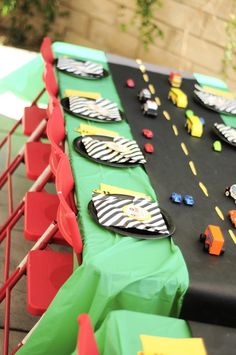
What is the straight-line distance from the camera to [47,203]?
2451mm

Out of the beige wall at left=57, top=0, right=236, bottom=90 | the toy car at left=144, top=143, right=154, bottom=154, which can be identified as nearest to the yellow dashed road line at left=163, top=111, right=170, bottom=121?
the toy car at left=144, top=143, right=154, bottom=154

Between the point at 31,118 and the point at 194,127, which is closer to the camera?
the point at 194,127

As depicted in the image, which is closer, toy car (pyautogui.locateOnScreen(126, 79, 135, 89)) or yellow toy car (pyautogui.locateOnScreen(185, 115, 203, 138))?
yellow toy car (pyautogui.locateOnScreen(185, 115, 203, 138))

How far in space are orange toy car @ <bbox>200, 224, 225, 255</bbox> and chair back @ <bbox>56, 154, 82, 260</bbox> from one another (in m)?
0.43

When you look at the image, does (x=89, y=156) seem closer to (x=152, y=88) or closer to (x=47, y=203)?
(x=47, y=203)

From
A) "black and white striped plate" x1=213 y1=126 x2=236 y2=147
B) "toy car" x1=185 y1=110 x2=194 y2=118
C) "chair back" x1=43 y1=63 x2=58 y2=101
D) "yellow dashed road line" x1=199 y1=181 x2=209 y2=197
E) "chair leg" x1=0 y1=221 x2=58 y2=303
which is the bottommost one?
"chair leg" x1=0 y1=221 x2=58 y2=303

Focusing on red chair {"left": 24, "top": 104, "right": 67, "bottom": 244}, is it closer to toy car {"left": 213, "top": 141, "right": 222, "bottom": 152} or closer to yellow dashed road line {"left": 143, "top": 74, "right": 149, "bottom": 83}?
toy car {"left": 213, "top": 141, "right": 222, "bottom": 152}

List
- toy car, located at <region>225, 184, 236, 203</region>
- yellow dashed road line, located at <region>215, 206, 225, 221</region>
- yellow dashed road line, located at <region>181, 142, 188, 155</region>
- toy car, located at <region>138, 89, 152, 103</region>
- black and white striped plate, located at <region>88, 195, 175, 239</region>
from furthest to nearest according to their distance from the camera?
1. toy car, located at <region>138, 89, 152, 103</region>
2. yellow dashed road line, located at <region>181, 142, 188, 155</region>
3. toy car, located at <region>225, 184, 236, 203</region>
4. yellow dashed road line, located at <region>215, 206, 225, 221</region>
5. black and white striped plate, located at <region>88, 195, 175, 239</region>

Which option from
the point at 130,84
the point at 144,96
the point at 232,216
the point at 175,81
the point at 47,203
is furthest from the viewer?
the point at 175,81

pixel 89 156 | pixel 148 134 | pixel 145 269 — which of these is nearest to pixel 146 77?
pixel 148 134

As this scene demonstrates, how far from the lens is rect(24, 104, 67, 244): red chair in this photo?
2197 mm

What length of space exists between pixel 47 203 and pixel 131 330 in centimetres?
109

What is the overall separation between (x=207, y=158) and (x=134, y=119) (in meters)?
0.43

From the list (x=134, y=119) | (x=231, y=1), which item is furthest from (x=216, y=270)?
(x=231, y=1)
